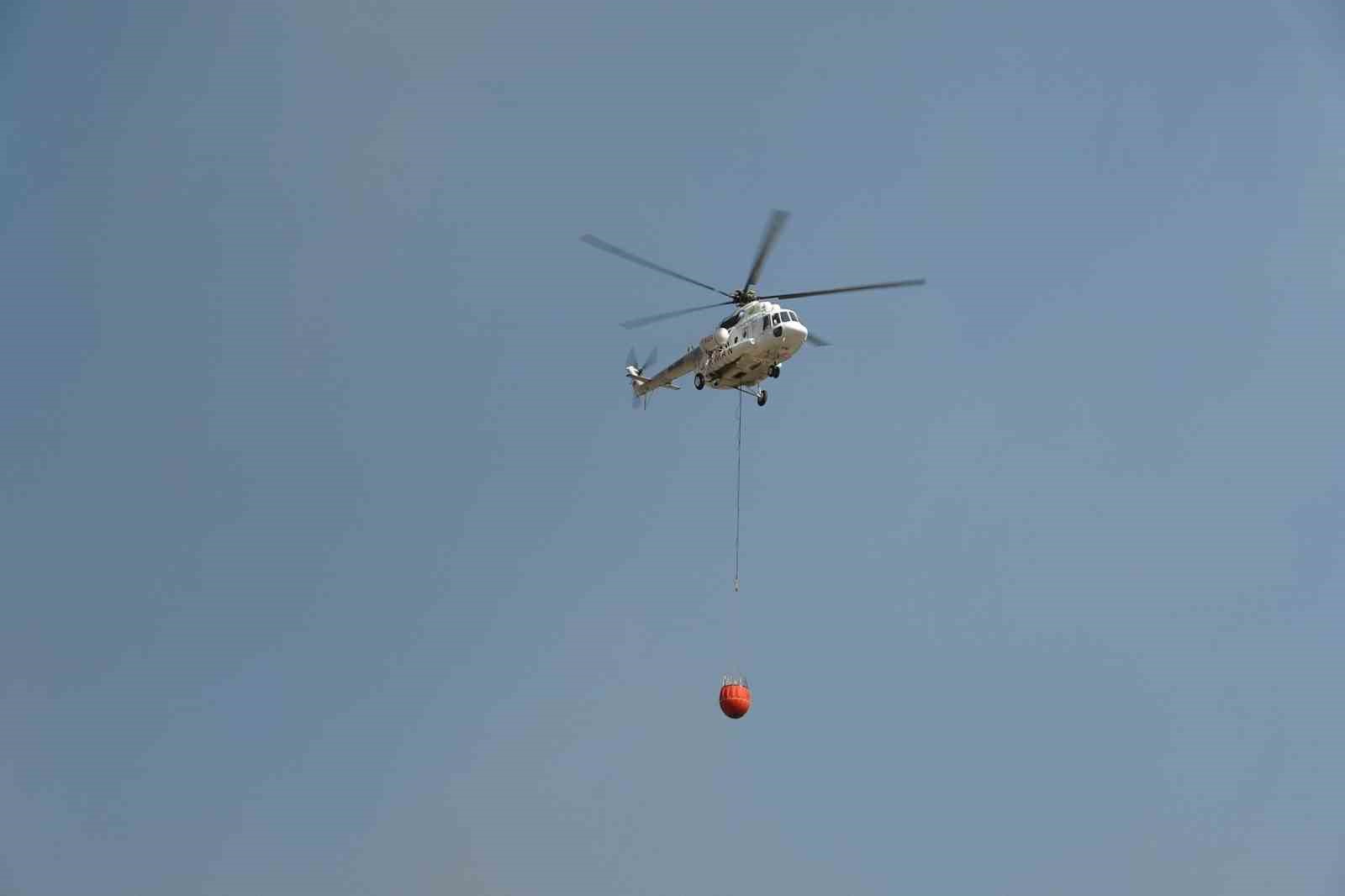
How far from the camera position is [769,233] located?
47.9 meters

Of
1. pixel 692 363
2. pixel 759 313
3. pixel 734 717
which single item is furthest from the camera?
pixel 692 363

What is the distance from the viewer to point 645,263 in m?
46.2

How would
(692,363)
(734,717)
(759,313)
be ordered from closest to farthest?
(734,717) < (759,313) < (692,363)

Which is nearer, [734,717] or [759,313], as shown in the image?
[734,717]

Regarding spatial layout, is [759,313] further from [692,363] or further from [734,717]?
[734,717]

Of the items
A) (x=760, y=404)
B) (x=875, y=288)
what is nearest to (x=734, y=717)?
(x=760, y=404)

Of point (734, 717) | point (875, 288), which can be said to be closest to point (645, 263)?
point (875, 288)

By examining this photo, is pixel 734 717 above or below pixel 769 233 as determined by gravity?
below

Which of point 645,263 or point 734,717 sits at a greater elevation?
point 645,263

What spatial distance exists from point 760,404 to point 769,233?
5.86 meters

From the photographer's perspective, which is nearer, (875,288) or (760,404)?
(875,288)

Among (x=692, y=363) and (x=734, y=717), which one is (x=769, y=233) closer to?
(x=692, y=363)

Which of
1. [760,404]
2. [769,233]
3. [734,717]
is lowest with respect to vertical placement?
[734,717]

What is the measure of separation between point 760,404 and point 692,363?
3.36 metres
